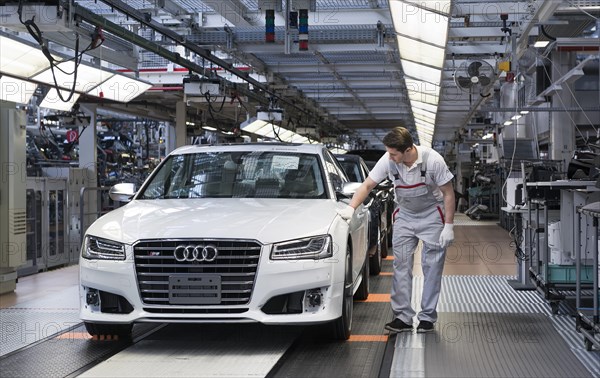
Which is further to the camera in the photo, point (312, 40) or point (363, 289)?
point (312, 40)

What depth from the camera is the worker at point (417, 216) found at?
593 centimetres

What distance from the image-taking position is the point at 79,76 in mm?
11406

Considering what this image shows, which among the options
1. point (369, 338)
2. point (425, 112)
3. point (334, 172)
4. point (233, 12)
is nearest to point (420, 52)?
point (233, 12)

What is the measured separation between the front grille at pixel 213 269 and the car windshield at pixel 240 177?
3.97 ft

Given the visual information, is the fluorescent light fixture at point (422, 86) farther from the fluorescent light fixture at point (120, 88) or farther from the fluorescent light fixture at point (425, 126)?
the fluorescent light fixture at point (425, 126)

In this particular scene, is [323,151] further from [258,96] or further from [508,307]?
[258,96]

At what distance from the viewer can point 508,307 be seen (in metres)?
7.43

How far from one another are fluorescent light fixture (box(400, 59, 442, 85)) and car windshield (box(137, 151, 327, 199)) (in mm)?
6167

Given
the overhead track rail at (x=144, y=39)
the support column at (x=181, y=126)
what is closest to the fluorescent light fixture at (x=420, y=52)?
the overhead track rail at (x=144, y=39)

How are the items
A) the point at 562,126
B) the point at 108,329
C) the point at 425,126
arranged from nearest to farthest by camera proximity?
the point at 108,329, the point at 562,126, the point at 425,126

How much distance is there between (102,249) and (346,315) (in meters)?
1.78

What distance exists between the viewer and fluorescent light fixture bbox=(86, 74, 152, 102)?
12456 millimetres

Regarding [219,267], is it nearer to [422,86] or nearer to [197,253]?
[197,253]

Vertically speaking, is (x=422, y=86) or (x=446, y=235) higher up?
(x=422, y=86)
